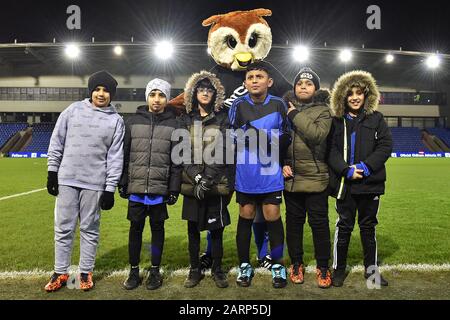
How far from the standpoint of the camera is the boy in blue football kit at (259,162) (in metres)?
3.26

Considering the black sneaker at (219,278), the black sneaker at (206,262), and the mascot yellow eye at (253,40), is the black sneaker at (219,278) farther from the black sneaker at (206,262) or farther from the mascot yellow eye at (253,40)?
the mascot yellow eye at (253,40)

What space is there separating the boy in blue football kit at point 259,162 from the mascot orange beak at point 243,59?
2.62 ft

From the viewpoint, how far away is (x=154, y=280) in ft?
10.5

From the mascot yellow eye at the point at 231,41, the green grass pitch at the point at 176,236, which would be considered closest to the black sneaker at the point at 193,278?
the green grass pitch at the point at 176,236

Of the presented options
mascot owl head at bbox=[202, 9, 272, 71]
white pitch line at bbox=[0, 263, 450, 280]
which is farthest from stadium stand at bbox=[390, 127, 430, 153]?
white pitch line at bbox=[0, 263, 450, 280]

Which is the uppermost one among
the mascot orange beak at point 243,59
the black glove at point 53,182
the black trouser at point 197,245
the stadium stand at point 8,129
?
the stadium stand at point 8,129

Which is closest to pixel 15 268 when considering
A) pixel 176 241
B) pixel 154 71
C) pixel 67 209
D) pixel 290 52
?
pixel 67 209

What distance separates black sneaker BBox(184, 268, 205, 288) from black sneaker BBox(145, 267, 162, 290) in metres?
0.23

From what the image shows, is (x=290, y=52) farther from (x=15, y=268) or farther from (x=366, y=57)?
(x=15, y=268)

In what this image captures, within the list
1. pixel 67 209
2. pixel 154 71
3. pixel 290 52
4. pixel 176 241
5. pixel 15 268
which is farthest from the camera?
pixel 154 71

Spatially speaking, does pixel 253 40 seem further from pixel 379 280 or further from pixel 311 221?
pixel 379 280
